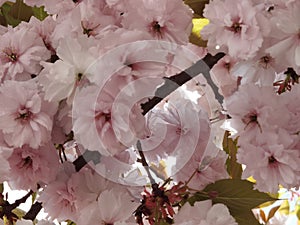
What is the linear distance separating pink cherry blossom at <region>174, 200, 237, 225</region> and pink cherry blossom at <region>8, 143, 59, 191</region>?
100 mm

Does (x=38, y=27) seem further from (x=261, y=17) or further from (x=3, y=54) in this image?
(x=261, y=17)

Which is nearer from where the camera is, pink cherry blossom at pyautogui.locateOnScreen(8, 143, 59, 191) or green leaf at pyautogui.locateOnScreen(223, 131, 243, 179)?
pink cherry blossom at pyautogui.locateOnScreen(8, 143, 59, 191)

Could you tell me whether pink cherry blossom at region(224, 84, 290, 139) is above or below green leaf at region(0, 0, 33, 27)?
below

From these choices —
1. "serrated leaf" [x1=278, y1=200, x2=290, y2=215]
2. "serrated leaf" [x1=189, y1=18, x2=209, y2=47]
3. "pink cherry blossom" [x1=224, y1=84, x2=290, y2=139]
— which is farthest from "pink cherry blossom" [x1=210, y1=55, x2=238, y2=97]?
"serrated leaf" [x1=278, y1=200, x2=290, y2=215]

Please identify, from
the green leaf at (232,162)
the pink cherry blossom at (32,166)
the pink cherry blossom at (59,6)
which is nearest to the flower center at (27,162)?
the pink cherry blossom at (32,166)

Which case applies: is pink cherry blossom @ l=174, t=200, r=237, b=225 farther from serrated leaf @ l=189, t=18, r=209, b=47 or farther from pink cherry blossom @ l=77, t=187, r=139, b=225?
serrated leaf @ l=189, t=18, r=209, b=47

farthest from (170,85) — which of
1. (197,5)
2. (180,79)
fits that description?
(197,5)

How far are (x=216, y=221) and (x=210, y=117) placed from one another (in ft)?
0.45

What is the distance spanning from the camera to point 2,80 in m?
0.46

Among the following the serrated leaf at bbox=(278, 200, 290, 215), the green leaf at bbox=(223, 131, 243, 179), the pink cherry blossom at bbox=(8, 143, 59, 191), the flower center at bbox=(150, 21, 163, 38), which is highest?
the flower center at bbox=(150, 21, 163, 38)

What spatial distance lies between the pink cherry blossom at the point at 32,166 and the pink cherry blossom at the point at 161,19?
0.36 ft

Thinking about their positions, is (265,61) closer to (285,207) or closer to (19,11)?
(19,11)

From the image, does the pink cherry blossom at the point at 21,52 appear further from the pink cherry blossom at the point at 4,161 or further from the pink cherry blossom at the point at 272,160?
the pink cherry blossom at the point at 272,160

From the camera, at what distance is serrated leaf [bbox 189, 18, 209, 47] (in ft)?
1.88
